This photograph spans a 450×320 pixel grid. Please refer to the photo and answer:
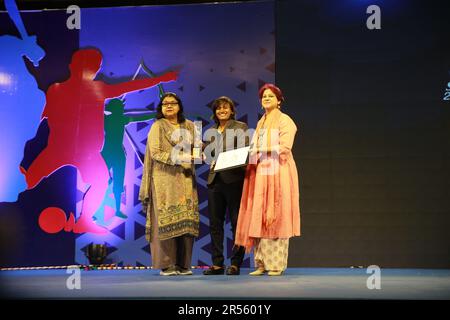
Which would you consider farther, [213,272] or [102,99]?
[102,99]

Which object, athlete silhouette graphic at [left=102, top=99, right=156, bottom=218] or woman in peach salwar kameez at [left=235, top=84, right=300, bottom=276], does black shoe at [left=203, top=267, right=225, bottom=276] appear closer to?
woman in peach salwar kameez at [left=235, top=84, right=300, bottom=276]

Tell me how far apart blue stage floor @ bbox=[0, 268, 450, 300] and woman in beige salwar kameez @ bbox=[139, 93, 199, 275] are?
266 millimetres

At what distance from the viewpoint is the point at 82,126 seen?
22.0 ft

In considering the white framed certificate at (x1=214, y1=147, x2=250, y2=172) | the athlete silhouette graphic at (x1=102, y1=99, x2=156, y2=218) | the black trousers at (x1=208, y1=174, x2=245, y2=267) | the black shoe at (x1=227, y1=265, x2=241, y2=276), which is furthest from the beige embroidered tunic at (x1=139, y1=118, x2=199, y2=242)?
the athlete silhouette graphic at (x1=102, y1=99, x2=156, y2=218)

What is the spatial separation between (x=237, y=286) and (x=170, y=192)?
135 cm

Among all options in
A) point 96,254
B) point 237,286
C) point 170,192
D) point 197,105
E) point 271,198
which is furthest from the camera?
point 197,105

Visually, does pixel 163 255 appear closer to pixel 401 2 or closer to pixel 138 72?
pixel 138 72

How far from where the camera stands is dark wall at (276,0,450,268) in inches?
245

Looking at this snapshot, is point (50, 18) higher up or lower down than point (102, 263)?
higher up

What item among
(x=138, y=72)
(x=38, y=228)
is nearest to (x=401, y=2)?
(x=138, y=72)

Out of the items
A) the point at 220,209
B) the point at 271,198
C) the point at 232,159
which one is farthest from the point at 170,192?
the point at 271,198

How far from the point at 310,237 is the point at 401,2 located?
252 centimetres

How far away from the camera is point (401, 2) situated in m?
6.34

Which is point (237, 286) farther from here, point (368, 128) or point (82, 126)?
point (82, 126)
